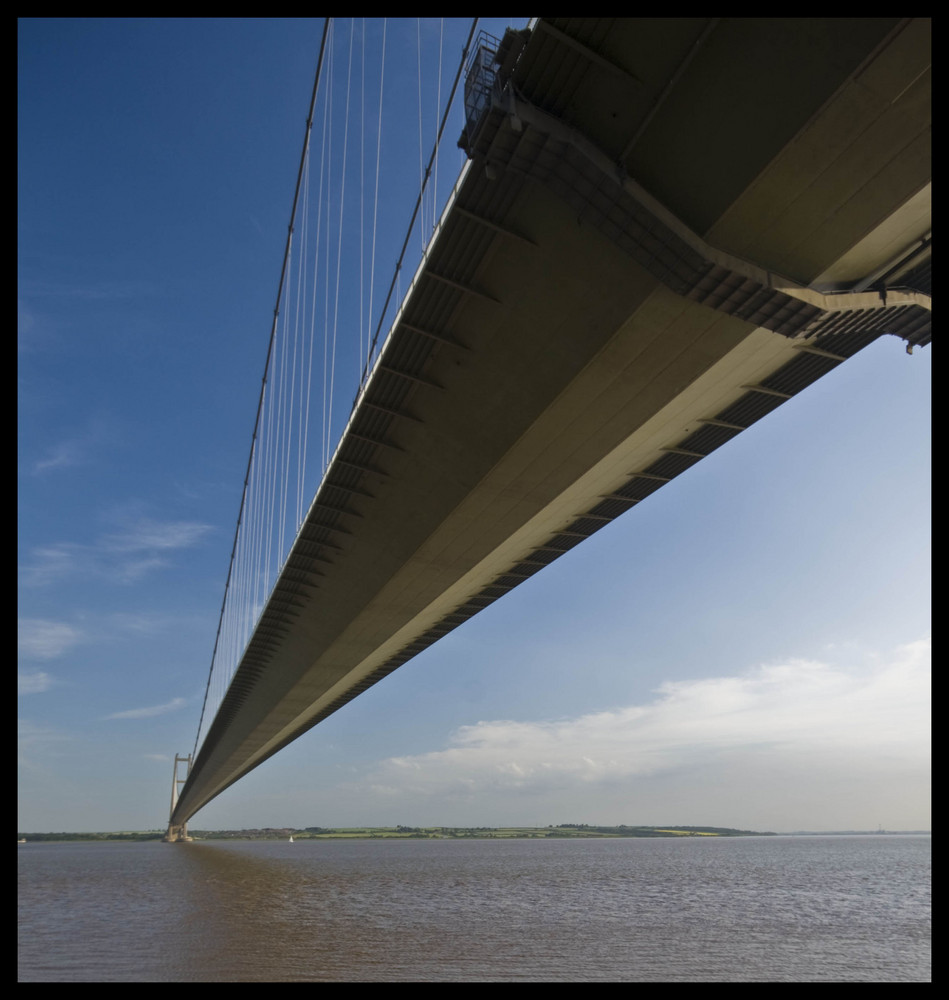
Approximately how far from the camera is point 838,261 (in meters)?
9.10

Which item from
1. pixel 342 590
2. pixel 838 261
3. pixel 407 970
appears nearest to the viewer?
pixel 838 261

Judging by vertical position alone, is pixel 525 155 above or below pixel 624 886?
above

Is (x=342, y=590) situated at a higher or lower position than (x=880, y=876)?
higher

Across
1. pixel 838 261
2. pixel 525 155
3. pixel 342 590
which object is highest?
pixel 525 155

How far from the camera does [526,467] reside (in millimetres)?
15352
